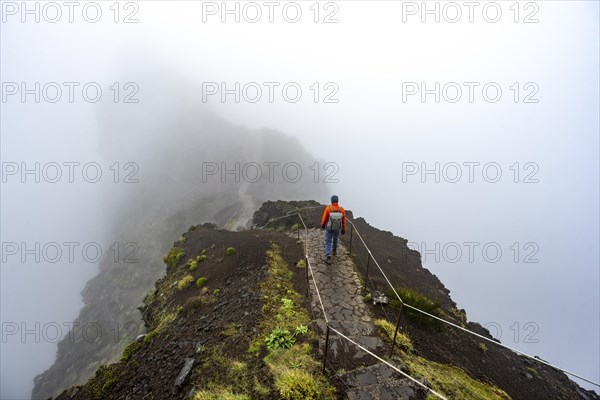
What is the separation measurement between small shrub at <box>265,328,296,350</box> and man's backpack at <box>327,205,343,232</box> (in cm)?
559

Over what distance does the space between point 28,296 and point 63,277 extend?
38.4 feet

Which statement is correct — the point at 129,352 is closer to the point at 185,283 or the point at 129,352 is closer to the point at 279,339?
the point at 185,283

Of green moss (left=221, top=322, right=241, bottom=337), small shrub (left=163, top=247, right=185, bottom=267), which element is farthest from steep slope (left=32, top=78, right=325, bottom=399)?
green moss (left=221, top=322, right=241, bottom=337)

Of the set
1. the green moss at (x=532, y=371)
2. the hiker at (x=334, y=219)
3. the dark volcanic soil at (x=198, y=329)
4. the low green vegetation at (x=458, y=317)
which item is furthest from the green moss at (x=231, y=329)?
the green moss at (x=532, y=371)

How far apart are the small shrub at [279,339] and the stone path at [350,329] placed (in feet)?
3.53

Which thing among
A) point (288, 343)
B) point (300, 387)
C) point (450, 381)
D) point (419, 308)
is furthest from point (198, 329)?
point (419, 308)

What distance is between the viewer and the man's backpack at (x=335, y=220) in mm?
13695

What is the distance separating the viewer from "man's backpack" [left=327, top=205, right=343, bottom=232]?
13.7m

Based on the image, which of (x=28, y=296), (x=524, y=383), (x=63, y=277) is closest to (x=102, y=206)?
(x=63, y=277)

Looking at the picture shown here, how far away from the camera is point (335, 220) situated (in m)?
13.8

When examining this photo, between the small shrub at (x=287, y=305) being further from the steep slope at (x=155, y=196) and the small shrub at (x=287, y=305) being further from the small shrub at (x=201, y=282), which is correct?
the steep slope at (x=155, y=196)

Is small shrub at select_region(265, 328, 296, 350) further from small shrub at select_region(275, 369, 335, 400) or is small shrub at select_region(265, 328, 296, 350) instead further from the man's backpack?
the man's backpack

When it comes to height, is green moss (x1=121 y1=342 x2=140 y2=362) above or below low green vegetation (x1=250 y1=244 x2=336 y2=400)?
below

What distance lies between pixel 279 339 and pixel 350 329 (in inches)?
106
